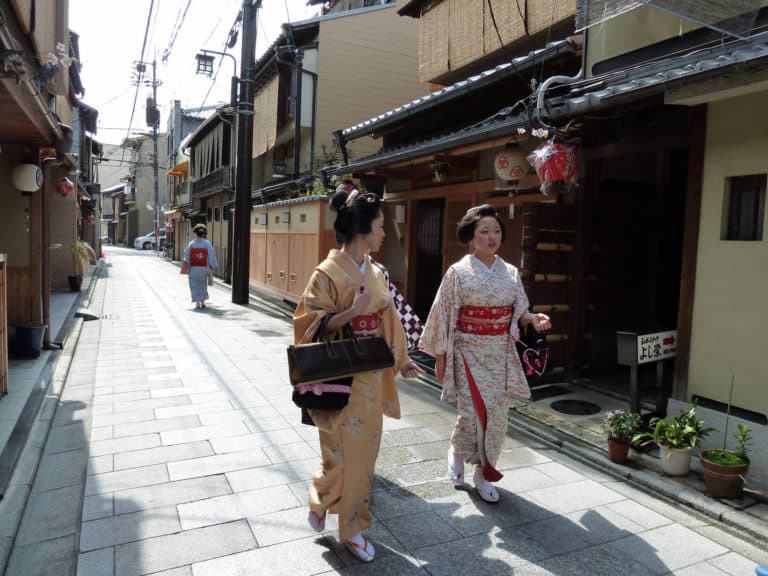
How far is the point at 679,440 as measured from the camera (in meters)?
4.57

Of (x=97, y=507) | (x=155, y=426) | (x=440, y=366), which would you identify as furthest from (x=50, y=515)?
(x=440, y=366)

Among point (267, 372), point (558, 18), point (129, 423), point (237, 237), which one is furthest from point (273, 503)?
point (237, 237)

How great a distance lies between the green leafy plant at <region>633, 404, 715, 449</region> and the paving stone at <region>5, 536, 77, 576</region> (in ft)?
14.7

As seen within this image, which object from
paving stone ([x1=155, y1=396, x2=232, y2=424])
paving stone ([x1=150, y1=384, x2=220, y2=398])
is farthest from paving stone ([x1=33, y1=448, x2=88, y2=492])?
paving stone ([x1=150, y1=384, x2=220, y2=398])

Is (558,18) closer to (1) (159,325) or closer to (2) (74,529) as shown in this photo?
(2) (74,529)

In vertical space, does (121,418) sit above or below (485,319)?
below

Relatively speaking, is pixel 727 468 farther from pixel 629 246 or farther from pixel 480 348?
pixel 629 246

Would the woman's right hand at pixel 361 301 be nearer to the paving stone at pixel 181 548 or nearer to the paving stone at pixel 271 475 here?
the paving stone at pixel 181 548

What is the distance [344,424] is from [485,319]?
56.0 inches

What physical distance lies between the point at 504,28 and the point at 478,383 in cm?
722

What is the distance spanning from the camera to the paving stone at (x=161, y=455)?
4.71m

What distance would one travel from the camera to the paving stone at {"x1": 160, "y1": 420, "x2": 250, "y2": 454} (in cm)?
528

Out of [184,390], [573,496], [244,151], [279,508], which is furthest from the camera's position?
[244,151]

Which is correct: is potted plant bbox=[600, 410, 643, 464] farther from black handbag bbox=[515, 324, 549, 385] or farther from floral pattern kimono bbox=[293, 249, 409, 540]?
floral pattern kimono bbox=[293, 249, 409, 540]
